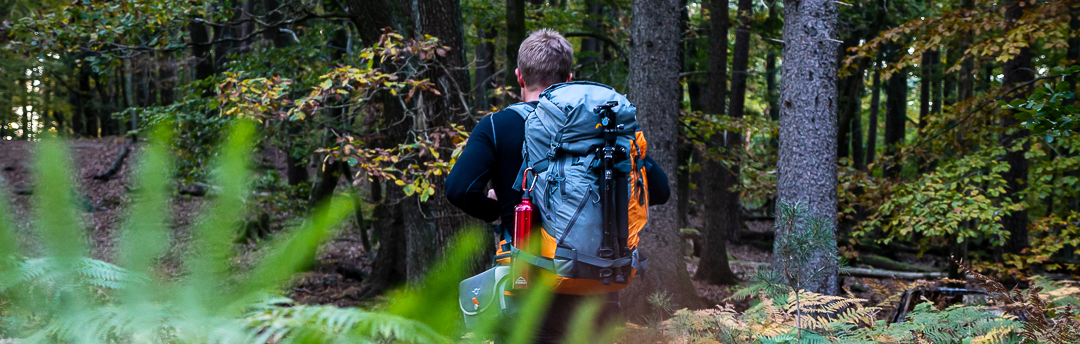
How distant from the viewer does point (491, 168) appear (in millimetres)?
2465

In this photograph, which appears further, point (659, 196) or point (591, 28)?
point (591, 28)

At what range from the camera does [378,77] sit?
4.93m

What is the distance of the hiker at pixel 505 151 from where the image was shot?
2.38 m

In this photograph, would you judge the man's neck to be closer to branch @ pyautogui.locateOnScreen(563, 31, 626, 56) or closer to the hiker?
the hiker

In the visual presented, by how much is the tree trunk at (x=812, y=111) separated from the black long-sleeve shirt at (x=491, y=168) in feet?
10.3

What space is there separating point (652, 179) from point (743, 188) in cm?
731

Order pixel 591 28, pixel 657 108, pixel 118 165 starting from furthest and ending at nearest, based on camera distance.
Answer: pixel 591 28 < pixel 657 108 < pixel 118 165

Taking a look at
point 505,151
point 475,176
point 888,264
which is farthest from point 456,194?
point 888,264

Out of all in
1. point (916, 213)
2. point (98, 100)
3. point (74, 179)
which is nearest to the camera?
point (74, 179)

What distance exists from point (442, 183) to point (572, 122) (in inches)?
147

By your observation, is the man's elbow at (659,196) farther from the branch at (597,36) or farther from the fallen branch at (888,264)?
the fallen branch at (888,264)

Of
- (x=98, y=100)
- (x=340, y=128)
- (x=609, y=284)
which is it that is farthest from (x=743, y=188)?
(x=98, y=100)

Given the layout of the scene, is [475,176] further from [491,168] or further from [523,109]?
[523,109]

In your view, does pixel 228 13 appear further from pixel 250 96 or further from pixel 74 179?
pixel 74 179
